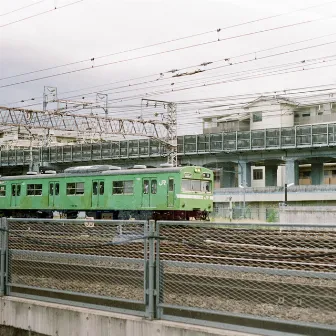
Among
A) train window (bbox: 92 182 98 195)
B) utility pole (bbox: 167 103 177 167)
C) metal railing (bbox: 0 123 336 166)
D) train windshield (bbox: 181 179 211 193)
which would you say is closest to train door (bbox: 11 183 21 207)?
train window (bbox: 92 182 98 195)

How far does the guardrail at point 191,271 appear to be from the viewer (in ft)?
19.7

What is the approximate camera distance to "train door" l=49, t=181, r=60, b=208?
3150cm

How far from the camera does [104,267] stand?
25.2 ft

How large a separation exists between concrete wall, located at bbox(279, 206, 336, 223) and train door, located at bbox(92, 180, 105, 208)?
381 inches

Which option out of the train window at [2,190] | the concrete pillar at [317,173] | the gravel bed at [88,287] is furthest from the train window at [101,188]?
the concrete pillar at [317,173]

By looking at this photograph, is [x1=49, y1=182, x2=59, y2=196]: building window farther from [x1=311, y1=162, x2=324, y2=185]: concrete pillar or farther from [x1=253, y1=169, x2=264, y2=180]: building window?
[x1=253, y1=169, x2=264, y2=180]: building window

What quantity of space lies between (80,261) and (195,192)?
20.7 meters

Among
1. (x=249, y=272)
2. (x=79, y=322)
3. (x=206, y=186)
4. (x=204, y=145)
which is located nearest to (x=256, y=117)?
(x=204, y=145)

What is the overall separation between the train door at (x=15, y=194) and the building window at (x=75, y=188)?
186 inches

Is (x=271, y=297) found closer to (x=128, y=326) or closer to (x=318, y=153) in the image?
(x=128, y=326)

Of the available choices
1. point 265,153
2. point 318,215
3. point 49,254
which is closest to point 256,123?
point 265,153

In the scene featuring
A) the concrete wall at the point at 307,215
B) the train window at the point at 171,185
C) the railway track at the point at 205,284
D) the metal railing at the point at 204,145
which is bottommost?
the concrete wall at the point at 307,215

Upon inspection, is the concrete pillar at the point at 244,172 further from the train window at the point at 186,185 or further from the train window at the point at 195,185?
the train window at the point at 186,185

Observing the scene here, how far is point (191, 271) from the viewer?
6.73 meters
